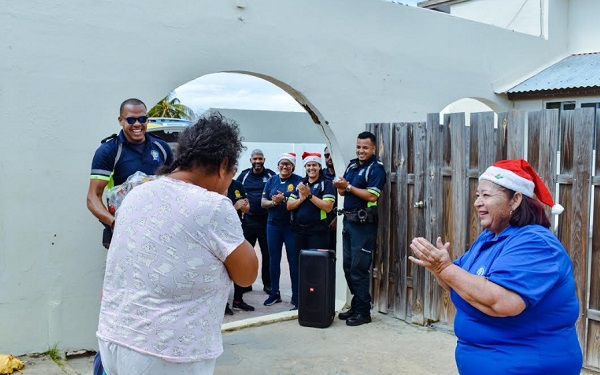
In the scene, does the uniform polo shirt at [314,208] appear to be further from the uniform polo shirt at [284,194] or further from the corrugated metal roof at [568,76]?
the corrugated metal roof at [568,76]

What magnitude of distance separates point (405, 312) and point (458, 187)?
1529mm

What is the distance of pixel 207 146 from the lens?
2277mm

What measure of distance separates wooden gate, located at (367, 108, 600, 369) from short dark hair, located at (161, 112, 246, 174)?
3.44 meters

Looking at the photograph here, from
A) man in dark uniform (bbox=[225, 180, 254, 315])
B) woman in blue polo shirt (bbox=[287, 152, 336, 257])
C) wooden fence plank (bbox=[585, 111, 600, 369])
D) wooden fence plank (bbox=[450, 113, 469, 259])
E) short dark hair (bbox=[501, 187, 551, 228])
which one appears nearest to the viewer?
short dark hair (bbox=[501, 187, 551, 228])

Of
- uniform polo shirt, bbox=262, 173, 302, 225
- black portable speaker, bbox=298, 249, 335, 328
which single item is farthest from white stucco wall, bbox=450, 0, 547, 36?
black portable speaker, bbox=298, 249, 335, 328

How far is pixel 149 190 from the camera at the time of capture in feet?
7.32

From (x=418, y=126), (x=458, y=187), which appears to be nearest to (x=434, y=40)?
(x=418, y=126)

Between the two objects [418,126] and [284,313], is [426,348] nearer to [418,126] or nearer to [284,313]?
[284,313]

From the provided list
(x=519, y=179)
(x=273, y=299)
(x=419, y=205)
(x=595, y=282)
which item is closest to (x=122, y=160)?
(x=519, y=179)

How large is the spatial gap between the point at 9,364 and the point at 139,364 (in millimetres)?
2891

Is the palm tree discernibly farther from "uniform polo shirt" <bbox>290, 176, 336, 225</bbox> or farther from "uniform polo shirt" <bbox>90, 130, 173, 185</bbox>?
"uniform polo shirt" <bbox>90, 130, 173, 185</bbox>

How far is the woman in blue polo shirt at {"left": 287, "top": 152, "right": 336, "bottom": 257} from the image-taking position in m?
6.65

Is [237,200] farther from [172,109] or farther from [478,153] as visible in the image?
[172,109]

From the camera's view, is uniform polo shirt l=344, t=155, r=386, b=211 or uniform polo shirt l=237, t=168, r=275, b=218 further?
uniform polo shirt l=237, t=168, r=275, b=218
